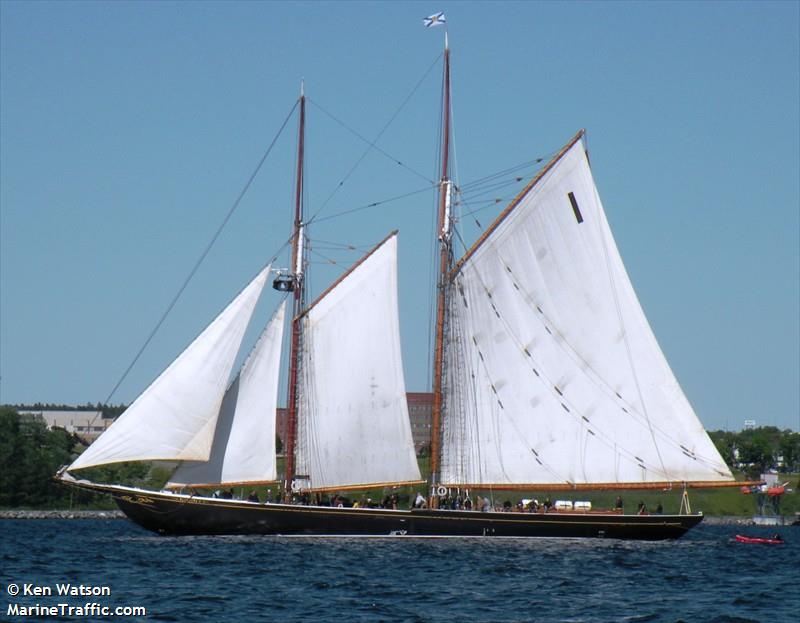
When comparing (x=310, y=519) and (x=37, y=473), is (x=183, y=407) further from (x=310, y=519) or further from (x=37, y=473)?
(x=37, y=473)

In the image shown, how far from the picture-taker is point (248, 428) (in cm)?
7125

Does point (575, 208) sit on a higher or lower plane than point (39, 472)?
higher

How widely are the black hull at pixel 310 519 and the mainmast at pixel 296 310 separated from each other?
2.05 meters

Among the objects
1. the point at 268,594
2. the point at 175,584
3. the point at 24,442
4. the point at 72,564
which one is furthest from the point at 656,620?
the point at 24,442

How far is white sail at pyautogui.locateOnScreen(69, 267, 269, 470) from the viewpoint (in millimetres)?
67625

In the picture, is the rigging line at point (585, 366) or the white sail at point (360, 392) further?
the white sail at point (360, 392)

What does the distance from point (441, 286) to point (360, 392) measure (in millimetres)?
7735

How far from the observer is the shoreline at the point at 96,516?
142 meters

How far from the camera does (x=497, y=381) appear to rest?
7338 centimetres

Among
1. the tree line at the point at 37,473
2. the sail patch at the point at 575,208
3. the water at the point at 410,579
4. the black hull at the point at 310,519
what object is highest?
the sail patch at the point at 575,208

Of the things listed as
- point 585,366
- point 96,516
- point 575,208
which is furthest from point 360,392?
point 96,516

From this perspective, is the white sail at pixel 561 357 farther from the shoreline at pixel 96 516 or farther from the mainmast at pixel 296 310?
the shoreline at pixel 96 516

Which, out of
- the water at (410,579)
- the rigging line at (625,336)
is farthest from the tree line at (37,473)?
the rigging line at (625,336)

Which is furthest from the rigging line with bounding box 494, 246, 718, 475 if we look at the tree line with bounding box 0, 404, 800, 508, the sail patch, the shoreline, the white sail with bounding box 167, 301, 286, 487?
the tree line with bounding box 0, 404, 800, 508
